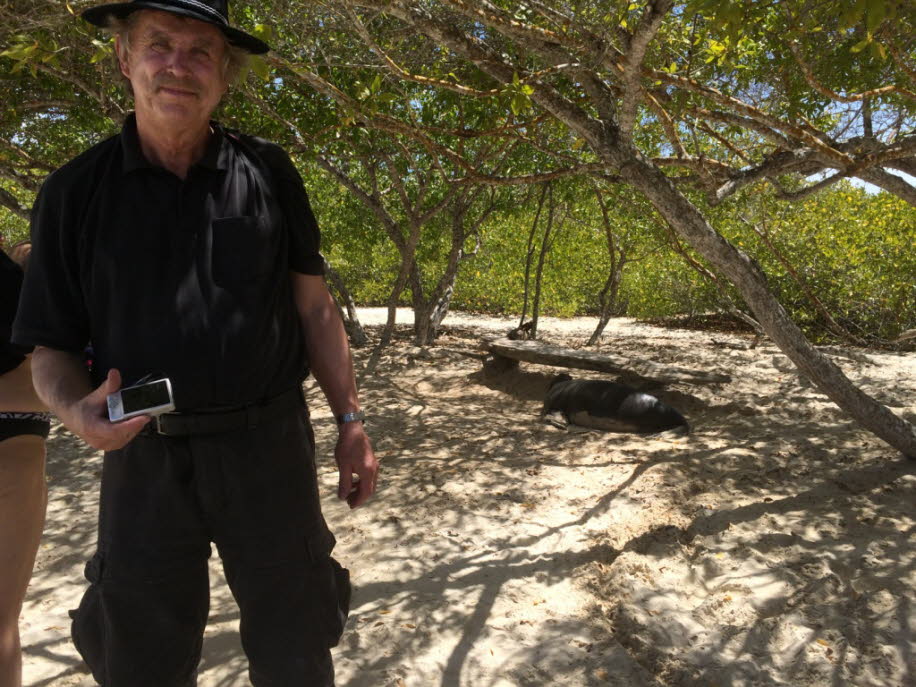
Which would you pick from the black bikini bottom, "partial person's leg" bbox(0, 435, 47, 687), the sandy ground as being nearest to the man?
"partial person's leg" bbox(0, 435, 47, 687)

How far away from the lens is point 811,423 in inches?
220

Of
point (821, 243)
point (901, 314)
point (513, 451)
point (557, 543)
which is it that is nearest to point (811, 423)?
point (513, 451)

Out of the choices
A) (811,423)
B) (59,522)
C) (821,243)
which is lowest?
(59,522)

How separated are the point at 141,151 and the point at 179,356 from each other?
54cm

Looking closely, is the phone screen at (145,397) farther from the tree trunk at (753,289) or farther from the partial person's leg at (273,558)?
the tree trunk at (753,289)

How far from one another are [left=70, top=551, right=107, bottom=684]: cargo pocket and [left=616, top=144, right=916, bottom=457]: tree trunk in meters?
3.40

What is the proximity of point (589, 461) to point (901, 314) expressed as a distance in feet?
24.8

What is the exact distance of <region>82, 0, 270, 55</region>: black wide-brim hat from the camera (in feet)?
5.12

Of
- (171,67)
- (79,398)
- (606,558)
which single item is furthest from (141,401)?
(606,558)

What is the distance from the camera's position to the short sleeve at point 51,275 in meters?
1.58

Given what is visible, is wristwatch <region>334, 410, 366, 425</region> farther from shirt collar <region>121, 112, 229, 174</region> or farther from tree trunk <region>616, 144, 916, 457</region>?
tree trunk <region>616, 144, 916, 457</region>

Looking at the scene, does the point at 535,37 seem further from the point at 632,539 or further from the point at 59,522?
the point at 59,522

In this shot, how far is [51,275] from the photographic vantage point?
1.58 metres

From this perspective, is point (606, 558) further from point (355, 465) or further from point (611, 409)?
point (611, 409)
